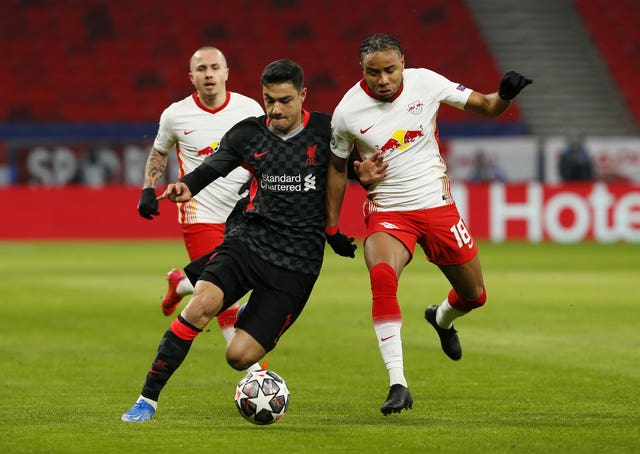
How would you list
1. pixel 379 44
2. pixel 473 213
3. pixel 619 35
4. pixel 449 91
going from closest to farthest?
pixel 379 44 → pixel 449 91 → pixel 473 213 → pixel 619 35

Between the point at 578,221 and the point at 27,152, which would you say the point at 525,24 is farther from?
the point at 27,152

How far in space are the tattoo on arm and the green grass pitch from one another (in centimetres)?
147

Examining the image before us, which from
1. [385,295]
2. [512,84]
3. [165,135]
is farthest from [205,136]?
[512,84]

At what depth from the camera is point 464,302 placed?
9.31 metres

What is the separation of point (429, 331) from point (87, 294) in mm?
5686

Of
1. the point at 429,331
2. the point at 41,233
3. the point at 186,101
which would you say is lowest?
the point at 41,233

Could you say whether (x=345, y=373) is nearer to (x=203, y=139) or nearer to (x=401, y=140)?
(x=203, y=139)

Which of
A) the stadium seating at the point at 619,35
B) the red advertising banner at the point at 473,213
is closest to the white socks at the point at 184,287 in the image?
the red advertising banner at the point at 473,213

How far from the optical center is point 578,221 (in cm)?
2672

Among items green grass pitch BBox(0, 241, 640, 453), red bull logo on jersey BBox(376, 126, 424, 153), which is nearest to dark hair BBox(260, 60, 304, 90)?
red bull logo on jersey BBox(376, 126, 424, 153)

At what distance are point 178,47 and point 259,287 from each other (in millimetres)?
28012

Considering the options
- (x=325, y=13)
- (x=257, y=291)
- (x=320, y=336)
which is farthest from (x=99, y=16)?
(x=257, y=291)

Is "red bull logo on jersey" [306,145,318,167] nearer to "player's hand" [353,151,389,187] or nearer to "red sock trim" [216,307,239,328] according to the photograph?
"player's hand" [353,151,389,187]

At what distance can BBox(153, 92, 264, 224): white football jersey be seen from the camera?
9758mm
